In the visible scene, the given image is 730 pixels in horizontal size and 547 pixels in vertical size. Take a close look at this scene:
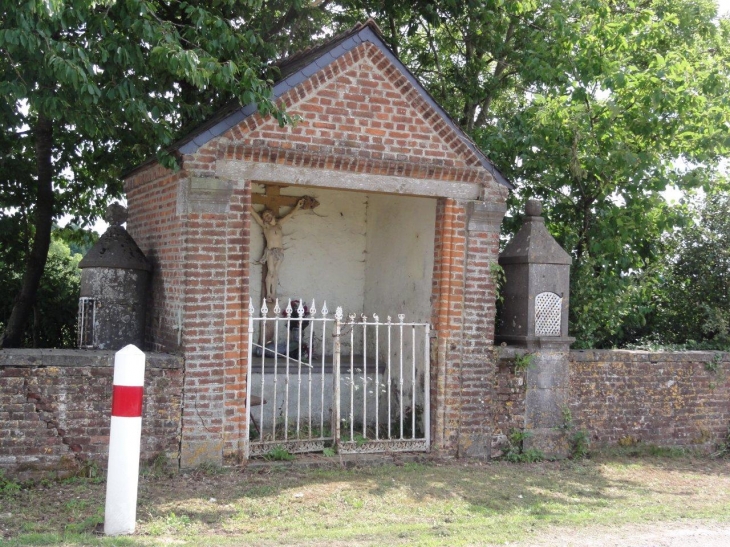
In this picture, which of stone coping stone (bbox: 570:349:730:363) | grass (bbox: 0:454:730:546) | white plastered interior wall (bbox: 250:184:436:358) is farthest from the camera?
white plastered interior wall (bbox: 250:184:436:358)

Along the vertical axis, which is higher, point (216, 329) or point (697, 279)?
point (697, 279)

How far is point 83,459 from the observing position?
7.10 meters

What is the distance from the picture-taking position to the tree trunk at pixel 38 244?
11312mm

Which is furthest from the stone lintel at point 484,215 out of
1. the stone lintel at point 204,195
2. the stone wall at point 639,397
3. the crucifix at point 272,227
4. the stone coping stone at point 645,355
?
the crucifix at point 272,227

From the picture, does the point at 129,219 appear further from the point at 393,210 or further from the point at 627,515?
the point at 627,515

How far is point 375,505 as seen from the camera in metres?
6.82

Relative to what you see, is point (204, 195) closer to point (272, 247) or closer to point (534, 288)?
point (272, 247)

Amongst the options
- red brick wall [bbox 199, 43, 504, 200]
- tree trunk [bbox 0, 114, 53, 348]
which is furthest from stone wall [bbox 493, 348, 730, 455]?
tree trunk [bbox 0, 114, 53, 348]

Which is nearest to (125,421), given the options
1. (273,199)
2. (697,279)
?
(273,199)

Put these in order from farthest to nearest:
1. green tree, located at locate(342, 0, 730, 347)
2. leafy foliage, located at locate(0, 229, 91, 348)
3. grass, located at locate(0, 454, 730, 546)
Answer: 1. leafy foliage, located at locate(0, 229, 91, 348)
2. green tree, located at locate(342, 0, 730, 347)
3. grass, located at locate(0, 454, 730, 546)

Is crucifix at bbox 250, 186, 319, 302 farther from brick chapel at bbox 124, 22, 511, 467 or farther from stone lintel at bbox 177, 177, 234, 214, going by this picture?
stone lintel at bbox 177, 177, 234, 214

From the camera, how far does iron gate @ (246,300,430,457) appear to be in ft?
27.0

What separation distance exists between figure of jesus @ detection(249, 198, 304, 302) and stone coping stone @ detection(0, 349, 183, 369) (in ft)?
10.7

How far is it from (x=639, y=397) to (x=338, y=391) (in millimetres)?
4004
